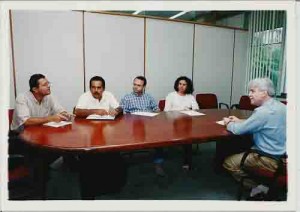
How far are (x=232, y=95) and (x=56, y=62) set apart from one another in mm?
3372

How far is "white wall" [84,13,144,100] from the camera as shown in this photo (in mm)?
3648

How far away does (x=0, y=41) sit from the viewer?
1223 millimetres

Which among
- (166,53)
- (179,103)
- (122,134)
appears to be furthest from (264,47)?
(122,134)

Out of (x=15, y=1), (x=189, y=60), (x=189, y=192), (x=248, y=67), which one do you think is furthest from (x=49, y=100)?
(x=248, y=67)

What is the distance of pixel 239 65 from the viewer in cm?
495

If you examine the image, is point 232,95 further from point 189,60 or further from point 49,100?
point 49,100

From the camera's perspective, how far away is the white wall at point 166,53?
4.12m

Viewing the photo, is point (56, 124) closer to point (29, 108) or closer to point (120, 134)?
point (29, 108)

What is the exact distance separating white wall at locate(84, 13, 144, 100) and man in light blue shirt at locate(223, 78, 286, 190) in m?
2.31

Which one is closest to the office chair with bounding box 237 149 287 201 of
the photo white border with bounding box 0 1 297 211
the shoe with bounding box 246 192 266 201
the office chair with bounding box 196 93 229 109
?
the shoe with bounding box 246 192 266 201

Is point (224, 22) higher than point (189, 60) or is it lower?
higher

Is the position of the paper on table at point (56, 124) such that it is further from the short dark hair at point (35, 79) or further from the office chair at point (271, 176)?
the office chair at point (271, 176)

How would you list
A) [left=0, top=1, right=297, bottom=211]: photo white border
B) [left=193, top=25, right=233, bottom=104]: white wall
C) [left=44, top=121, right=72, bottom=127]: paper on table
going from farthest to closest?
[left=193, top=25, right=233, bottom=104]: white wall < [left=44, top=121, right=72, bottom=127]: paper on table < [left=0, top=1, right=297, bottom=211]: photo white border

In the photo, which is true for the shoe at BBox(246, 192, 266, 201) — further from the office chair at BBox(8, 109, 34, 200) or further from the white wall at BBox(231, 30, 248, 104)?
the white wall at BBox(231, 30, 248, 104)
